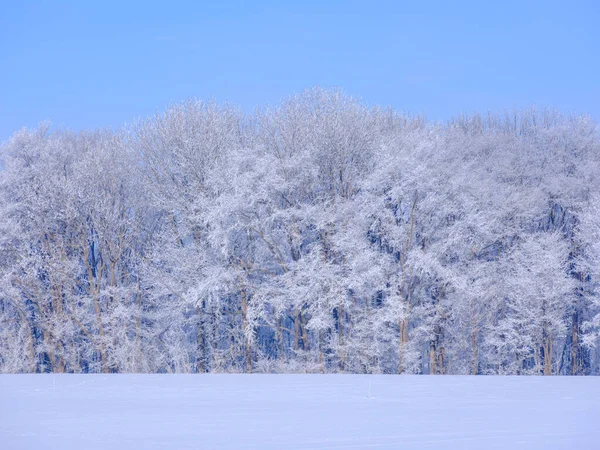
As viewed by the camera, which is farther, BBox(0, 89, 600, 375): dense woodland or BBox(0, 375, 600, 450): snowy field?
BBox(0, 89, 600, 375): dense woodland

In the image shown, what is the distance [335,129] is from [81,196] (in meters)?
10.3

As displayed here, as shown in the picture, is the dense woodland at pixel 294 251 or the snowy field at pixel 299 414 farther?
the dense woodland at pixel 294 251

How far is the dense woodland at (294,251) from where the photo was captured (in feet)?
70.6

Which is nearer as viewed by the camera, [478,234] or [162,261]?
[478,234]

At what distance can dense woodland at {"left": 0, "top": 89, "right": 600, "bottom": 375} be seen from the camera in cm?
2152

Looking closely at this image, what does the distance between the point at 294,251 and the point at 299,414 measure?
16326 millimetres

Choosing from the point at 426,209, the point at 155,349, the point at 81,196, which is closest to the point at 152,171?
the point at 81,196

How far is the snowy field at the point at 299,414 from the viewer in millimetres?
5207

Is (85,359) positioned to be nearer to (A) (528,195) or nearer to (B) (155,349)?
(B) (155,349)

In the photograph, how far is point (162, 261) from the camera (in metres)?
23.9

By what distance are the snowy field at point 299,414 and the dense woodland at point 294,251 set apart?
36.8 ft

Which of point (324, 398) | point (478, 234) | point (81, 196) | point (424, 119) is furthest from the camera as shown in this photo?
point (424, 119)

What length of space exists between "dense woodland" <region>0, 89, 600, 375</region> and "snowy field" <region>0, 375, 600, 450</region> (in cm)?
1123

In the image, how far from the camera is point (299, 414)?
663 cm
